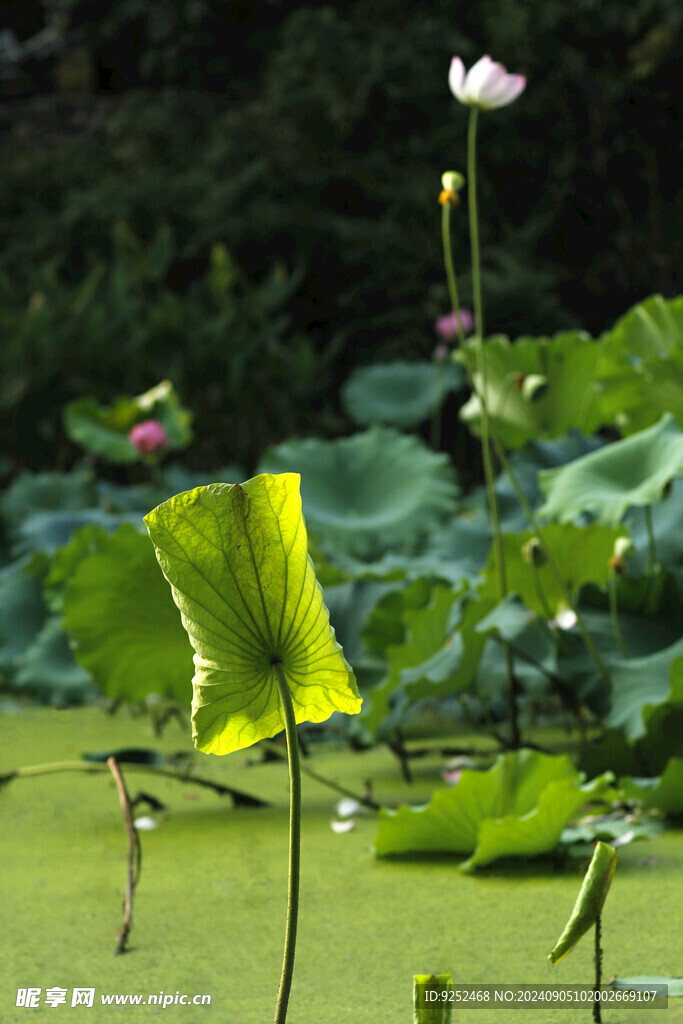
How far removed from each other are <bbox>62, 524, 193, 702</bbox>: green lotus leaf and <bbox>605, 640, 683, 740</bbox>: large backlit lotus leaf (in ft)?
1.50

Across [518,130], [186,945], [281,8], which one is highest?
[281,8]

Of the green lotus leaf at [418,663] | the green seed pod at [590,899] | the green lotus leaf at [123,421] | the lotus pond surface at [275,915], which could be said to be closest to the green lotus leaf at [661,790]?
the lotus pond surface at [275,915]

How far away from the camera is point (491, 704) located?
5.07 feet

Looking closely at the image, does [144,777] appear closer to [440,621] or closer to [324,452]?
[440,621]

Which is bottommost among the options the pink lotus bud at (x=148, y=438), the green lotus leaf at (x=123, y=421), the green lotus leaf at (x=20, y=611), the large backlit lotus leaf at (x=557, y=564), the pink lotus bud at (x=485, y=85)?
the large backlit lotus leaf at (x=557, y=564)

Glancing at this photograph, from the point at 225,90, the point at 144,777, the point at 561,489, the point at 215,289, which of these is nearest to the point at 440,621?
the point at 561,489

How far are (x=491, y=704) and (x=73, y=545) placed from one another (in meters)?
0.66

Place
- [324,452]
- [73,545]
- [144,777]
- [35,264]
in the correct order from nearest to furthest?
[144,777], [73,545], [324,452], [35,264]

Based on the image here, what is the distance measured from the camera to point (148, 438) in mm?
1858

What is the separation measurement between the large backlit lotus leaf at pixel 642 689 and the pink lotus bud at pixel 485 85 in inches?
21.8

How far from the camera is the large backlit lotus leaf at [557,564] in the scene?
3.78 ft

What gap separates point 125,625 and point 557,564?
0.49 metres

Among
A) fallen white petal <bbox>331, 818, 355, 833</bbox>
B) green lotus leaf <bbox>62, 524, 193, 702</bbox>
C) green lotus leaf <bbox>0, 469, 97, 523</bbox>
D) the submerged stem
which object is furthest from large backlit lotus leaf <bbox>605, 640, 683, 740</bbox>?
green lotus leaf <bbox>0, 469, 97, 523</bbox>

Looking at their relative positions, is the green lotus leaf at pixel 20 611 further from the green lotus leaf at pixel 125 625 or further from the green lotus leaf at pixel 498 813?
the green lotus leaf at pixel 498 813
